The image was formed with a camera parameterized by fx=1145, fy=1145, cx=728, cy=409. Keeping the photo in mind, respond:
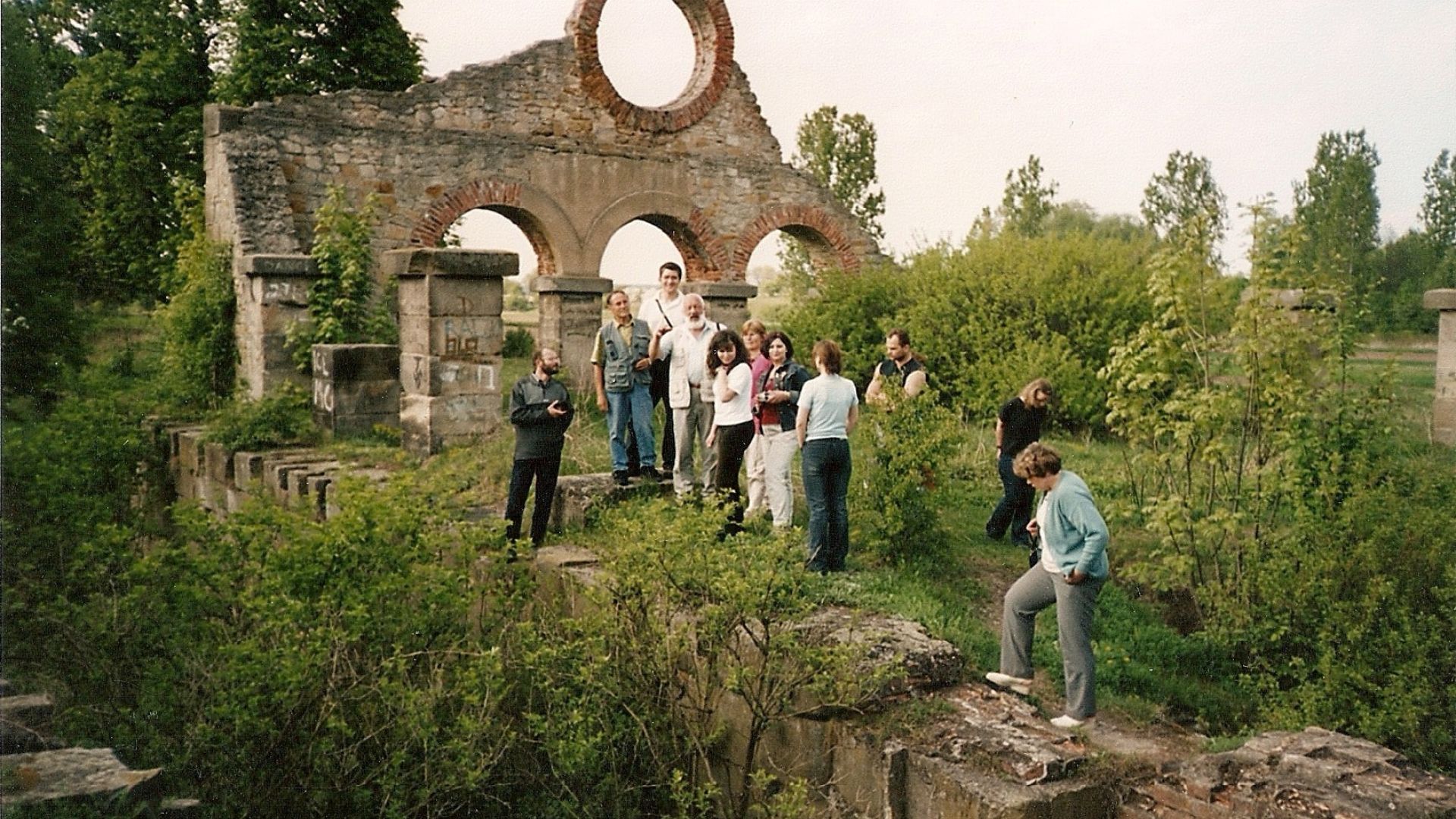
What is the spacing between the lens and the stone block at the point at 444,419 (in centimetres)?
982

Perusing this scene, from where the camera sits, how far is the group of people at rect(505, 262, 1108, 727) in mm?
5801

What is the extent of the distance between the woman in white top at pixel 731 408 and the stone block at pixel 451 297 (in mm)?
2937

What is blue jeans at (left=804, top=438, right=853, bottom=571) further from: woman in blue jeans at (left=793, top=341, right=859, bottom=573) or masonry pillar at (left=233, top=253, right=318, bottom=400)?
masonry pillar at (left=233, top=253, right=318, bottom=400)

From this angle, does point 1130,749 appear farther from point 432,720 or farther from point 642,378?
point 642,378

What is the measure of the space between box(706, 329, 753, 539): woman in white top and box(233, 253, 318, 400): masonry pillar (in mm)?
6262

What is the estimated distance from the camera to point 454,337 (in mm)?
9836

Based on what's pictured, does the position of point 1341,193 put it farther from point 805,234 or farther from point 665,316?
point 805,234

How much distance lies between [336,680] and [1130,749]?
149 inches

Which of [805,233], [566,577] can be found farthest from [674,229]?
[566,577]

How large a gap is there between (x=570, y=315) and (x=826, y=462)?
31.2 feet

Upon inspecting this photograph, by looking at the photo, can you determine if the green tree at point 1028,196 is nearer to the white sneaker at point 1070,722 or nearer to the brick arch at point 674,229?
the brick arch at point 674,229

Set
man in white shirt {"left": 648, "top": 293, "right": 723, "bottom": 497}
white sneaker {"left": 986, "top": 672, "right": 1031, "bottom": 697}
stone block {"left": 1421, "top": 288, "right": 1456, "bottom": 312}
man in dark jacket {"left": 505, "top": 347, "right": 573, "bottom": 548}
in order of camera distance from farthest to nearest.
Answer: stone block {"left": 1421, "top": 288, "right": 1456, "bottom": 312}
man in white shirt {"left": 648, "top": 293, "right": 723, "bottom": 497}
man in dark jacket {"left": 505, "top": 347, "right": 573, "bottom": 548}
white sneaker {"left": 986, "top": 672, "right": 1031, "bottom": 697}

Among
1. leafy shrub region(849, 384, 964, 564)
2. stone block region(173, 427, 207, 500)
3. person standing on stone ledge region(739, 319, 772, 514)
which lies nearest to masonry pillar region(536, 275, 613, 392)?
stone block region(173, 427, 207, 500)

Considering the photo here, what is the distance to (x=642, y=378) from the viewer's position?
28.7 feet
